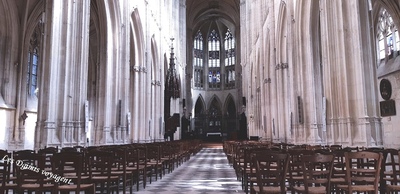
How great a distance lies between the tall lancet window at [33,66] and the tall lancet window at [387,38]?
2575 centimetres

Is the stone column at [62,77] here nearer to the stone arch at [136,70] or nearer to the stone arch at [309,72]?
the stone arch at [136,70]

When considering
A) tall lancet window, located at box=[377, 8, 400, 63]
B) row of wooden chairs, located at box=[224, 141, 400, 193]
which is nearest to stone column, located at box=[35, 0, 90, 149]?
row of wooden chairs, located at box=[224, 141, 400, 193]

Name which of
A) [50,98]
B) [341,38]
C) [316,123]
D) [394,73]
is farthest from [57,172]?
[394,73]

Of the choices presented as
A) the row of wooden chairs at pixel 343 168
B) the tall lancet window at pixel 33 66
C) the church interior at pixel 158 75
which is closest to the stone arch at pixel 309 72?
the church interior at pixel 158 75

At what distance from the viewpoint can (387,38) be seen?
952 inches

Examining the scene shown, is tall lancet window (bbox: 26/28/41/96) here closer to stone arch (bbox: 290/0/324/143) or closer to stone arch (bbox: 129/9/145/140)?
stone arch (bbox: 129/9/145/140)

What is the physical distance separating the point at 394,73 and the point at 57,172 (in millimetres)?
23366

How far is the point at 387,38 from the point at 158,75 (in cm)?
1774

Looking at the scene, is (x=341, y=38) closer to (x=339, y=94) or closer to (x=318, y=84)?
(x=339, y=94)

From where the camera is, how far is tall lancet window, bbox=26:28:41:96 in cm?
2465

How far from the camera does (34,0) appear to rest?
2445 centimetres

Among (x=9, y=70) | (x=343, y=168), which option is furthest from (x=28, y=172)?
(x=9, y=70)

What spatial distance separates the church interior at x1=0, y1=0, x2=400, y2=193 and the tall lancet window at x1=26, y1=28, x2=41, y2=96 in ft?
0.25

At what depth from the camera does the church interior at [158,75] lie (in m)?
11.2
